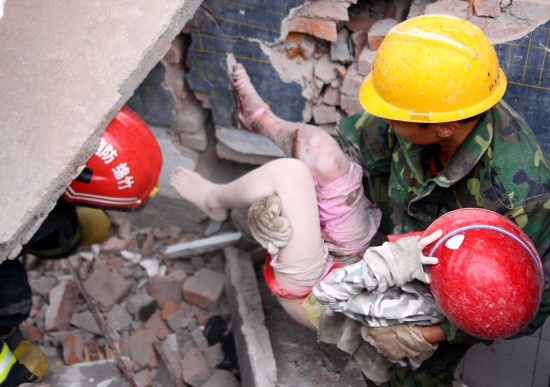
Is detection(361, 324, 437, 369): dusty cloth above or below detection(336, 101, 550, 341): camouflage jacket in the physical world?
below

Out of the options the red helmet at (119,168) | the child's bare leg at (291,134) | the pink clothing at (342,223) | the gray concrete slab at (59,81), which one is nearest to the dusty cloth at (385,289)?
the pink clothing at (342,223)

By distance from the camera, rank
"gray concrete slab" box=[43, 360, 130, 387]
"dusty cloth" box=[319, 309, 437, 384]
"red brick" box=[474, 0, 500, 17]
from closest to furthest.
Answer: "dusty cloth" box=[319, 309, 437, 384] < "red brick" box=[474, 0, 500, 17] < "gray concrete slab" box=[43, 360, 130, 387]

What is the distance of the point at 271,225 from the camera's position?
9.89 ft

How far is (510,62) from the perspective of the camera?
10.3ft

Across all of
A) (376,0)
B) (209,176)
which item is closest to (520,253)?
(376,0)

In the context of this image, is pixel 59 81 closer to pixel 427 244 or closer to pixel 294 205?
pixel 294 205

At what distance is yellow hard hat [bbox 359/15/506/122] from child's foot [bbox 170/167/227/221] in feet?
4.29

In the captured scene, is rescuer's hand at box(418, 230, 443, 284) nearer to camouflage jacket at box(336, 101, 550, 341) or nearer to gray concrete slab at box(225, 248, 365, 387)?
camouflage jacket at box(336, 101, 550, 341)

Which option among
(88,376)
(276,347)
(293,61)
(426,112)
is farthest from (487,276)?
(88,376)

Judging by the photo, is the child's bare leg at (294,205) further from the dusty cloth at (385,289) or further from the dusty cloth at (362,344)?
the dusty cloth at (385,289)

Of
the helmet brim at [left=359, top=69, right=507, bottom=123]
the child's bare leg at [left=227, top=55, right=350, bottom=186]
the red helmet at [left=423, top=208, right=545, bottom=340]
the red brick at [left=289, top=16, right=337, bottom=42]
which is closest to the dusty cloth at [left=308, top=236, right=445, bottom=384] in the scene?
the red helmet at [left=423, top=208, right=545, bottom=340]

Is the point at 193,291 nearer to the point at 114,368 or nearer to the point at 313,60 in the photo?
the point at 114,368

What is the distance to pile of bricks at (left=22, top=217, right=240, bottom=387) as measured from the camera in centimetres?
367

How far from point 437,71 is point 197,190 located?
1.65m
